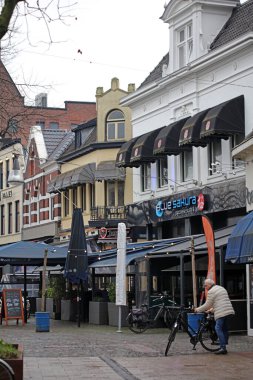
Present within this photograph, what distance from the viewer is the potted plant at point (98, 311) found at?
29.1m

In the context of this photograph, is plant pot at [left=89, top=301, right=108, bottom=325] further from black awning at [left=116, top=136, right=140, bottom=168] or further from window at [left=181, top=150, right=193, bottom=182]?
black awning at [left=116, top=136, right=140, bottom=168]

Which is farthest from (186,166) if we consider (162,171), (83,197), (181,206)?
(83,197)

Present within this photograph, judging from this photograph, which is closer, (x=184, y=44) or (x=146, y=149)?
(x=184, y=44)

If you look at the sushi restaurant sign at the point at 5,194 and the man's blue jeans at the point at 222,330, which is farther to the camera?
the sushi restaurant sign at the point at 5,194

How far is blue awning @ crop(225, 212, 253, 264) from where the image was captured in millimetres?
18766

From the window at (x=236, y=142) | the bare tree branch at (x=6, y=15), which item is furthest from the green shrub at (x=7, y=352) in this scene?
the window at (x=236, y=142)

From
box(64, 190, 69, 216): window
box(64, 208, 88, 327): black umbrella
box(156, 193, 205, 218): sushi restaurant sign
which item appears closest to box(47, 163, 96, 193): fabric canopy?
box(64, 190, 69, 216): window

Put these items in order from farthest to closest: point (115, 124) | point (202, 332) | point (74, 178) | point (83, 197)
→ 1. point (83, 197)
2. point (74, 178)
3. point (115, 124)
4. point (202, 332)

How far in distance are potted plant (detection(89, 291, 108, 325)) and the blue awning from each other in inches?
395

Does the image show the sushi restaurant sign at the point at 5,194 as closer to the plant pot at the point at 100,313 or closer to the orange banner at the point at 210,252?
the plant pot at the point at 100,313

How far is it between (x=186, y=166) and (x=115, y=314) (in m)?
6.70

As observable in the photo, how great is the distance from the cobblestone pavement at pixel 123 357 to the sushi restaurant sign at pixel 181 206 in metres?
6.13

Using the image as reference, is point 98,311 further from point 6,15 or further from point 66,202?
point 66,202

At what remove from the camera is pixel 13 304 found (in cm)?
2853
